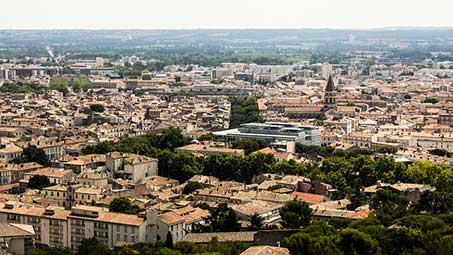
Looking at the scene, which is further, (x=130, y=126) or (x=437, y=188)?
(x=130, y=126)

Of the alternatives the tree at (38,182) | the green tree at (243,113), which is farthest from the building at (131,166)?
the green tree at (243,113)

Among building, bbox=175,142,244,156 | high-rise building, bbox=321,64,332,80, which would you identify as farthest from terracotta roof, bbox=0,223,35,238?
high-rise building, bbox=321,64,332,80

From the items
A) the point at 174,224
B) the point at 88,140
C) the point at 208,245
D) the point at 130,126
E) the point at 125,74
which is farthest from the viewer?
the point at 125,74

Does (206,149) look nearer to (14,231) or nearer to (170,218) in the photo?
(170,218)

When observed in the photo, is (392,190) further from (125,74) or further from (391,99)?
(125,74)

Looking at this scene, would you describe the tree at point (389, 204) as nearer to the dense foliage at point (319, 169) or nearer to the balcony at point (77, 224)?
the dense foliage at point (319, 169)

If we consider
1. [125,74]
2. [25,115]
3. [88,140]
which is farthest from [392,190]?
[125,74]
